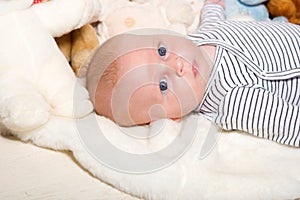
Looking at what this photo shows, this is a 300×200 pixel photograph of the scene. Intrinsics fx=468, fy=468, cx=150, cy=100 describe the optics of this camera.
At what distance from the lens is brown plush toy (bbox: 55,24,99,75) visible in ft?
3.52

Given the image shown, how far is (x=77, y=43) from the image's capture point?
43.4 inches

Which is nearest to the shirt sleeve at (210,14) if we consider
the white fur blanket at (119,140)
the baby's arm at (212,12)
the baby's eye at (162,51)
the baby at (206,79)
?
the baby's arm at (212,12)

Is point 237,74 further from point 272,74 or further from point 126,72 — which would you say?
point 126,72

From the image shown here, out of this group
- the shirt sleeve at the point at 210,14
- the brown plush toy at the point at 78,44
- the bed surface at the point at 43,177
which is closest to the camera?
the bed surface at the point at 43,177

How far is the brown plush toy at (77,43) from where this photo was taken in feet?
3.52

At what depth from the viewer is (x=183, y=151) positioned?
87 cm

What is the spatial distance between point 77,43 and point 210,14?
0.38 m

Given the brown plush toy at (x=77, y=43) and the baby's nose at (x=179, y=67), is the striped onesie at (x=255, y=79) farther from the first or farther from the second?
the brown plush toy at (x=77, y=43)

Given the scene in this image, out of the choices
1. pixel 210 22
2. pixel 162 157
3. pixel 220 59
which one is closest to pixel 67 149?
pixel 162 157

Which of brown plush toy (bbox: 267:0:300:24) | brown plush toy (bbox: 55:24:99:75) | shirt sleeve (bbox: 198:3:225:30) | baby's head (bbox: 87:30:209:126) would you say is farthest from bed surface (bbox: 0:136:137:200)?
brown plush toy (bbox: 267:0:300:24)

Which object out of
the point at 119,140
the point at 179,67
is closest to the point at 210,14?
the point at 179,67

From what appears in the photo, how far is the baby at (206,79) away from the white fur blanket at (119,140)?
3 centimetres

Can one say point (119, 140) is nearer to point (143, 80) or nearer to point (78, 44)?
point (143, 80)

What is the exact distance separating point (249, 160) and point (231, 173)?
0.21 ft
